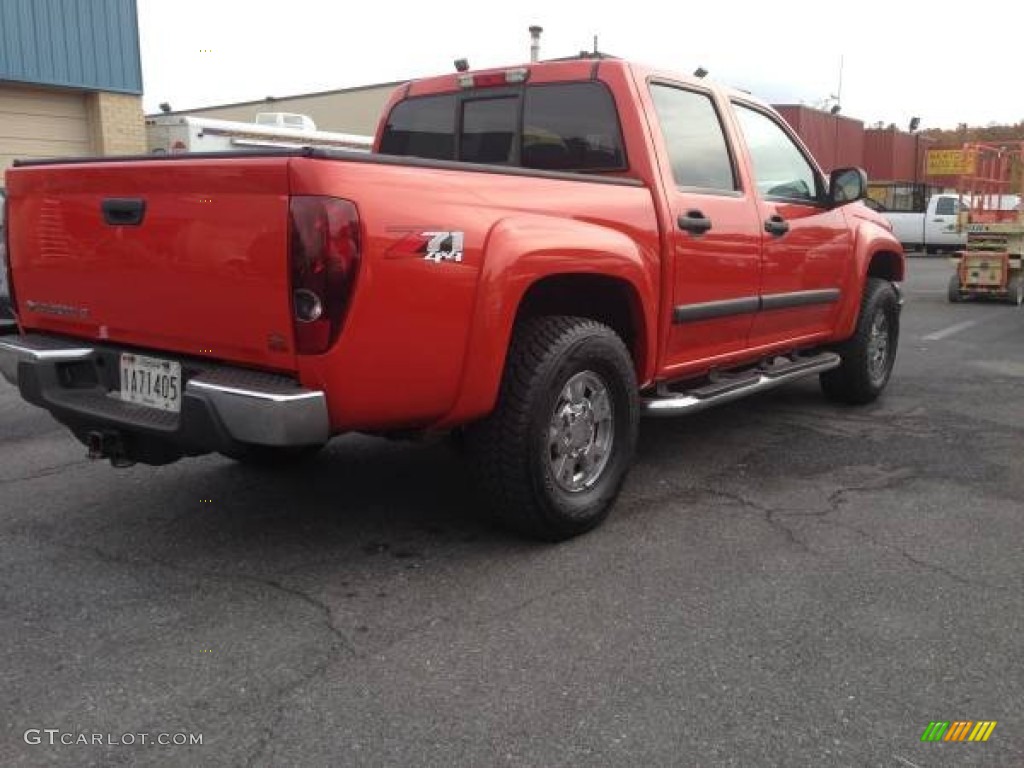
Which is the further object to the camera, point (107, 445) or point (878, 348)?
point (878, 348)

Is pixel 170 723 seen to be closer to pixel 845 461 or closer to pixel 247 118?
pixel 845 461

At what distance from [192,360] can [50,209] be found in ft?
2.89

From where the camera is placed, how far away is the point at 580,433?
154 inches

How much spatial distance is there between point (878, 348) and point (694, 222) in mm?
2903

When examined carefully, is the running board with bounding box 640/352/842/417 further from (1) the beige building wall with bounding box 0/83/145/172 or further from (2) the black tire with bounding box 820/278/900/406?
(1) the beige building wall with bounding box 0/83/145/172

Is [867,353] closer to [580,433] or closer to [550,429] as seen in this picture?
[580,433]

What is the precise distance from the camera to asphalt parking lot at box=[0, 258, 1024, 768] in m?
2.51

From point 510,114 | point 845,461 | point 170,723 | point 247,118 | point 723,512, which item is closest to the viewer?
point 170,723

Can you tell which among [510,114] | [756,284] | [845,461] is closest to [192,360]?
[510,114]

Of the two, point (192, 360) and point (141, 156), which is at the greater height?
point (141, 156)

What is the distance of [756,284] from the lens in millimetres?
4945

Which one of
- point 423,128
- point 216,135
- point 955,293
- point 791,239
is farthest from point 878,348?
point 216,135

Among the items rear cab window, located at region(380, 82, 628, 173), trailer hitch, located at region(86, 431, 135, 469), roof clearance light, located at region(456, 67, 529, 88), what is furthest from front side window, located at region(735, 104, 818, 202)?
trailer hitch, located at region(86, 431, 135, 469)

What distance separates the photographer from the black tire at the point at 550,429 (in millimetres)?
3561
